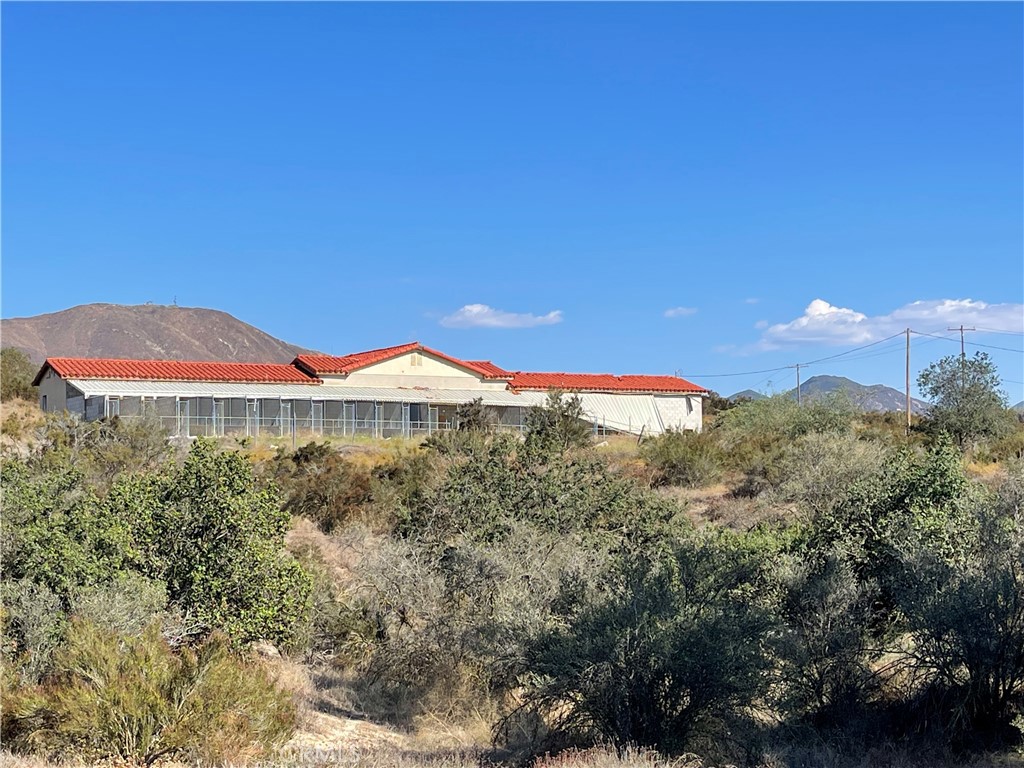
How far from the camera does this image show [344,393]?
4531 centimetres

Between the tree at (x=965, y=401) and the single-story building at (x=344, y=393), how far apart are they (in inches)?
585

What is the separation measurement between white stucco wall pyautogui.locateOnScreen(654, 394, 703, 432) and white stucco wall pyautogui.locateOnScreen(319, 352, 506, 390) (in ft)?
29.3

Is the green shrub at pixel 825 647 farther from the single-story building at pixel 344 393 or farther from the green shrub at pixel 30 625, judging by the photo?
the single-story building at pixel 344 393

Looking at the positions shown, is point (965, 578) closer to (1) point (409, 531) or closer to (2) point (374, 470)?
(1) point (409, 531)

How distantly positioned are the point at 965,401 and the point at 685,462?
46.3 feet

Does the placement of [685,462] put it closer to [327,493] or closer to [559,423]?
[559,423]

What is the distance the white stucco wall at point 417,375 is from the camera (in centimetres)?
4875

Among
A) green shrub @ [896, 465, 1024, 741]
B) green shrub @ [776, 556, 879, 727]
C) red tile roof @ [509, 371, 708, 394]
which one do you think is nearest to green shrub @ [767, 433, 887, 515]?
green shrub @ [776, 556, 879, 727]

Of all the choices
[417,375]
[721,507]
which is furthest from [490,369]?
[721,507]

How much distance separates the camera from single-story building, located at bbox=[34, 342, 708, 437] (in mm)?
40594

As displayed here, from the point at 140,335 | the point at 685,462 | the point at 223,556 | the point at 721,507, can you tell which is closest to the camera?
the point at 223,556

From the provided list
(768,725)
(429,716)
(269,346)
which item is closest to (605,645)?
(768,725)

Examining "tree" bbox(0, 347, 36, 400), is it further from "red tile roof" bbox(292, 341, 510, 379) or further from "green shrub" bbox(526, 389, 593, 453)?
"green shrub" bbox(526, 389, 593, 453)

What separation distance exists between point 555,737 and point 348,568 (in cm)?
1022
